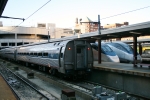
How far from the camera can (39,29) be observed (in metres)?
106

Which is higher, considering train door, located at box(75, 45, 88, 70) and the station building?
the station building

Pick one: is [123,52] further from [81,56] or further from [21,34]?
[21,34]

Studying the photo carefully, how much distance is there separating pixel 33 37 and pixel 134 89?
96.3 meters

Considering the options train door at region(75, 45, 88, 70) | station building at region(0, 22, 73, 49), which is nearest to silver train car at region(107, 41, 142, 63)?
train door at region(75, 45, 88, 70)

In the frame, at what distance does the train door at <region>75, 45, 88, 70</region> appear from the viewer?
627 inches

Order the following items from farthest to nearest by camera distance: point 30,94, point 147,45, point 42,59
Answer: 1. point 147,45
2. point 42,59
3. point 30,94

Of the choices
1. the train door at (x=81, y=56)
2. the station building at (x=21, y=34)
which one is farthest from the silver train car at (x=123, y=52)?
the station building at (x=21, y=34)

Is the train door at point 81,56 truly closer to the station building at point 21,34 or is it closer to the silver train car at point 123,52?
the silver train car at point 123,52

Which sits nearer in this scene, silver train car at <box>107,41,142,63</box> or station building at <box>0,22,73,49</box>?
silver train car at <box>107,41,142,63</box>

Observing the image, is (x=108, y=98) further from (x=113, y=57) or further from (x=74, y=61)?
(x=113, y=57)

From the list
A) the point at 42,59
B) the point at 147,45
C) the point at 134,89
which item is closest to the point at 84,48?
the point at 134,89

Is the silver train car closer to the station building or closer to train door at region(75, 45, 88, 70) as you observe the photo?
train door at region(75, 45, 88, 70)

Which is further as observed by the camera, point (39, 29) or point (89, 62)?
point (39, 29)

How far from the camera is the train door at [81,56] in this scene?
15.9 meters
